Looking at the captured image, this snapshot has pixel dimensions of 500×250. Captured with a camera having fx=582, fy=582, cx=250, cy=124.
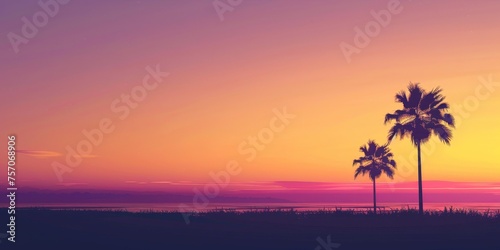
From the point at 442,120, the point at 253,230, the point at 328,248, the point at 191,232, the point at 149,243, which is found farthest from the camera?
the point at 442,120

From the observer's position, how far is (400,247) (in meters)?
30.8

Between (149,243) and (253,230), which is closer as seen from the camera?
(149,243)

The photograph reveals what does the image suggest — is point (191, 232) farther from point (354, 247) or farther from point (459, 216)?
point (459, 216)

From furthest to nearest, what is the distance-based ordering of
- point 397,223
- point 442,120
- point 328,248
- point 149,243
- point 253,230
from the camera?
point 442,120, point 397,223, point 253,230, point 149,243, point 328,248

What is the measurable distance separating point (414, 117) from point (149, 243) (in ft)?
98.8

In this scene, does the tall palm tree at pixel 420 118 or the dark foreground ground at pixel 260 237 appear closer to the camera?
the dark foreground ground at pixel 260 237

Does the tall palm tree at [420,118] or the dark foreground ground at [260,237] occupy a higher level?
the tall palm tree at [420,118]

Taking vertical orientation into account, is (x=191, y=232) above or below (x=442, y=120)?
below

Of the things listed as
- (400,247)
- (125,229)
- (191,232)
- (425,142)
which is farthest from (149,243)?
(425,142)

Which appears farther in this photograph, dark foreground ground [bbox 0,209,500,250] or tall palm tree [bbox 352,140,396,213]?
tall palm tree [bbox 352,140,396,213]

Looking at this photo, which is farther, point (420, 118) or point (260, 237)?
point (420, 118)

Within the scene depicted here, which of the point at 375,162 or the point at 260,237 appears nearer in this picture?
the point at 260,237

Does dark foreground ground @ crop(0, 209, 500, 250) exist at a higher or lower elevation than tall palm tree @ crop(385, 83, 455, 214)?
lower

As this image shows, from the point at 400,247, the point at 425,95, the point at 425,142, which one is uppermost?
the point at 425,95
